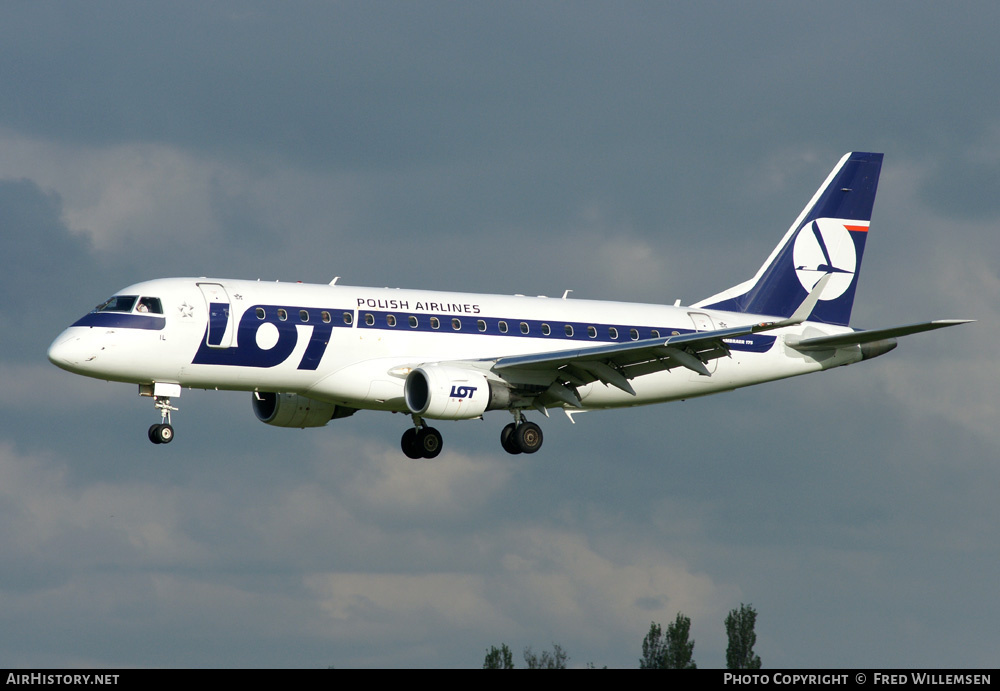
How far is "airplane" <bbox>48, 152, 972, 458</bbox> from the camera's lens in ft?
146

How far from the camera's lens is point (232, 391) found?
46.9 metres

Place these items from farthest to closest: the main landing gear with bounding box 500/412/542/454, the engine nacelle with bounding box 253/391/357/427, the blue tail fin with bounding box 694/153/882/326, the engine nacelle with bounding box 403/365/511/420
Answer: the blue tail fin with bounding box 694/153/882/326, the engine nacelle with bounding box 253/391/357/427, the main landing gear with bounding box 500/412/542/454, the engine nacelle with bounding box 403/365/511/420

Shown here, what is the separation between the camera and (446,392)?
45.8 m

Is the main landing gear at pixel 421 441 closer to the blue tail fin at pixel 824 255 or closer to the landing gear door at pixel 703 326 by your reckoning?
the landing gear door at pixel 703 326

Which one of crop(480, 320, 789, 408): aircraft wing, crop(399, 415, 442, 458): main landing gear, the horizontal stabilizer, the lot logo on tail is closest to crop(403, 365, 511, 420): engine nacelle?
crop(480, 320, 789, 408): aircraft wing

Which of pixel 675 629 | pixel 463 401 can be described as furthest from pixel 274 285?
pixel 675 629

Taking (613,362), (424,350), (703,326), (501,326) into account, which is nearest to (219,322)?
(424,350)

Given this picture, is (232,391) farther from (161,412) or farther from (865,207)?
(865,207)

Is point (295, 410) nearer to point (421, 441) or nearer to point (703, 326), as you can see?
point (421, 441)

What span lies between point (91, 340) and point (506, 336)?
539 inches

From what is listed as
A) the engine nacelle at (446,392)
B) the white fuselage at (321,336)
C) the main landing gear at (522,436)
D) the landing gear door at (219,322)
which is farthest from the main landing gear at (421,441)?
the landing gear door at (219,322)

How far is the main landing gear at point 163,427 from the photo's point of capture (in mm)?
45125

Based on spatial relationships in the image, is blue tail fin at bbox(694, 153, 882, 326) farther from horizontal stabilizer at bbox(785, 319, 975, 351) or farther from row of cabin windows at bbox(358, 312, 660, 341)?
row of cabin windows at bbox(358, 312, 660, 341)

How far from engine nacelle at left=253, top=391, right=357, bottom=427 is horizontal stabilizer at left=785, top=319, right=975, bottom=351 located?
16.6m
